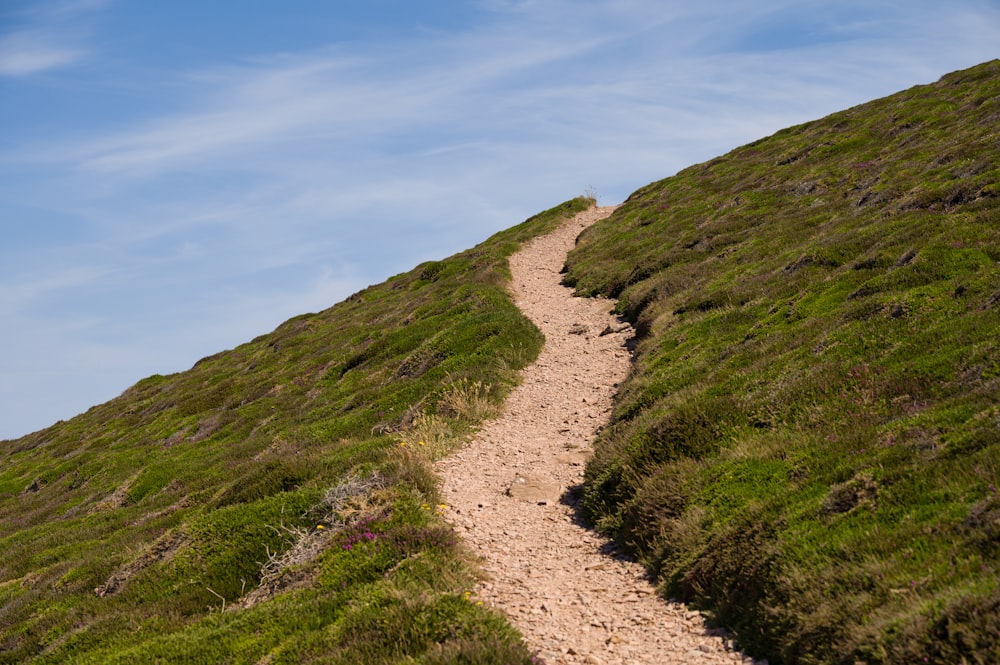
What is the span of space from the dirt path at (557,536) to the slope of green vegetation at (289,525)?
778mm

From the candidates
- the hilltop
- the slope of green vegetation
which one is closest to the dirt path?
the hilltop

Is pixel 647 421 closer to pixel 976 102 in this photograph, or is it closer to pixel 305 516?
pixel 305 516

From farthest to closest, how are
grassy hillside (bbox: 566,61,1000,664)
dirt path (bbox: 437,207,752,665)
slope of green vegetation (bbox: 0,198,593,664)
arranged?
slope of green vegetation (bbox: 0,198,593,664) → dirt path (bbox: 437,207,752,665) → grassy hillside (bbox: 566,61,1000,664)

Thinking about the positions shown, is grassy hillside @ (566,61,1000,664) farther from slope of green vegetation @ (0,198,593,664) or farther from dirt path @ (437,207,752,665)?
slope of green vegetation @ (0,198,593,664)

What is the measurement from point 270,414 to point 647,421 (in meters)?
26.4

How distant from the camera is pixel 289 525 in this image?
14.1m

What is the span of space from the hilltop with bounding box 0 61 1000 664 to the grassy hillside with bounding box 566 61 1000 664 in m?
0.05

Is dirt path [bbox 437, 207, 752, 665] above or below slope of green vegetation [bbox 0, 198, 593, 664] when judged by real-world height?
below

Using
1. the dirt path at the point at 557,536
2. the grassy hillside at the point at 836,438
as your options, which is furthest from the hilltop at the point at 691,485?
the dirt path at the point at 557,536

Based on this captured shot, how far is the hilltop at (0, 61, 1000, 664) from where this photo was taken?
7961 mm

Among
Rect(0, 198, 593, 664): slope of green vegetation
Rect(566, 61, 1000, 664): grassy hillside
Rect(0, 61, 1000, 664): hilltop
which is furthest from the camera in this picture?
Rect(0, 198, 593, 664): slope of green vegetation

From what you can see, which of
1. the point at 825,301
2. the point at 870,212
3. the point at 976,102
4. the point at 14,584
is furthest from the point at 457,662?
the point at 976,102

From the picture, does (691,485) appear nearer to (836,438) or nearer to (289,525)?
(836,438)

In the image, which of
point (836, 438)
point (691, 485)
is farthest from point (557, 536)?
point (836, 438)
